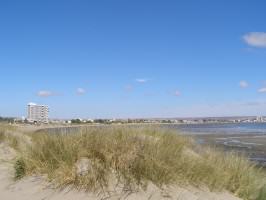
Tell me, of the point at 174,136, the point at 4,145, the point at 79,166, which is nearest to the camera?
the point at 79,166

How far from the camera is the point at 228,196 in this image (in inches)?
305

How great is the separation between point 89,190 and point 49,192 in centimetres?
75

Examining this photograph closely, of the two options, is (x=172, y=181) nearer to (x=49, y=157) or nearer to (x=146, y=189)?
(x=146, y=189)

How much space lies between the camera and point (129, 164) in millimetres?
7527

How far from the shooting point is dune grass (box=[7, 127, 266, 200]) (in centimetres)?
738

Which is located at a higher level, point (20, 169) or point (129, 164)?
point (129, 164)

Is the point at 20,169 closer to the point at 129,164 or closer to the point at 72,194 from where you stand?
the point at 72,194

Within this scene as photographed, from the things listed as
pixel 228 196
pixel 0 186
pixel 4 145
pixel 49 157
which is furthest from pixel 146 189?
pixel 4 145

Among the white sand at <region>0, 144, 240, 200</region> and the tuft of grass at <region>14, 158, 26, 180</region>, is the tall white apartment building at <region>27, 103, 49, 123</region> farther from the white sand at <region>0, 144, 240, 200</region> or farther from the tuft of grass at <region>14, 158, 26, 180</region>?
the white sand at <region>0, 144, 240, 200</region>

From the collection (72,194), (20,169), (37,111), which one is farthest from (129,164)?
(37,111)

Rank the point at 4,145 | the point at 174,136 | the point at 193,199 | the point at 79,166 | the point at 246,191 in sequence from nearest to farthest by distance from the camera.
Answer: the point at 193,199 < the point at 79,166 < the point at 246,191 < the point at 174,136 < the point at 4,145

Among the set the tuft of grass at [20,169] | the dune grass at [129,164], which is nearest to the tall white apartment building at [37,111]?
the tuft of grass at [20,169]

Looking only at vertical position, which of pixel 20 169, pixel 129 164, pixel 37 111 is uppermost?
pixel 37 111

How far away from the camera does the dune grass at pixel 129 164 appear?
7379 millimetres
